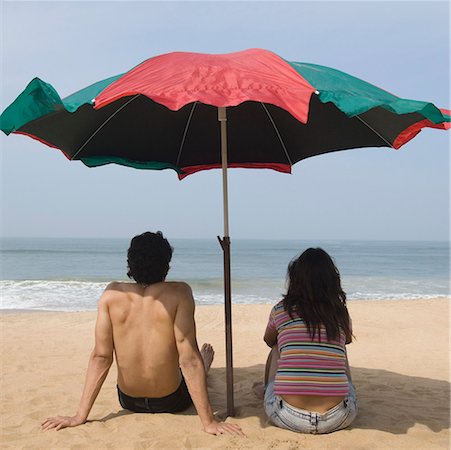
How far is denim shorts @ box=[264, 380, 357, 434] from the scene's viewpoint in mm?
3182

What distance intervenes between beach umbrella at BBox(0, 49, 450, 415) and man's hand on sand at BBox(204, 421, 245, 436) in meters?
0.33

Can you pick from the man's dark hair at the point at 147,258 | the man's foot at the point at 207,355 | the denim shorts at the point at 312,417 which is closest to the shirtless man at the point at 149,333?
the man's dark hair at the point at 147,258

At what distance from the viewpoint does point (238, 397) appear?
4141 millimetres

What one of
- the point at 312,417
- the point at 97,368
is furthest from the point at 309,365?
the point at 97,368

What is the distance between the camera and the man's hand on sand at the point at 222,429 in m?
3.25

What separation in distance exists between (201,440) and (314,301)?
108 cm

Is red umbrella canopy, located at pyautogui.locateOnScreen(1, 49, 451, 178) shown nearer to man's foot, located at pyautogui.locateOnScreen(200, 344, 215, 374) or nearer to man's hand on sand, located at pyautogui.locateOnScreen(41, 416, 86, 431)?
man's foot, located at pyautogui.locateOnScreen(200, 344, 215, 374)

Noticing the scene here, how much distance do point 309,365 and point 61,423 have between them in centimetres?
163

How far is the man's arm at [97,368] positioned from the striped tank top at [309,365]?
1093mm

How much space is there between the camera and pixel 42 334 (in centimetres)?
793

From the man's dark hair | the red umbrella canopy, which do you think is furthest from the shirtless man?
the red umbrella canopy

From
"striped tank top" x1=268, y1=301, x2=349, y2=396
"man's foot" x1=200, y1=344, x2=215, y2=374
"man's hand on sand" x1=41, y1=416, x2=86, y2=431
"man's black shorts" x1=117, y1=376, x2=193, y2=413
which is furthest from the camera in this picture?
"man's foot" x1=200, y1=344, x2=215, y2=374

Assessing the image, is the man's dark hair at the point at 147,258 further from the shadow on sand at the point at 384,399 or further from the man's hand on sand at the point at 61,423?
the shadow on sand at the point at 384,399

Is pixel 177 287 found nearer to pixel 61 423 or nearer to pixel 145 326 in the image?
pixel 145 326
